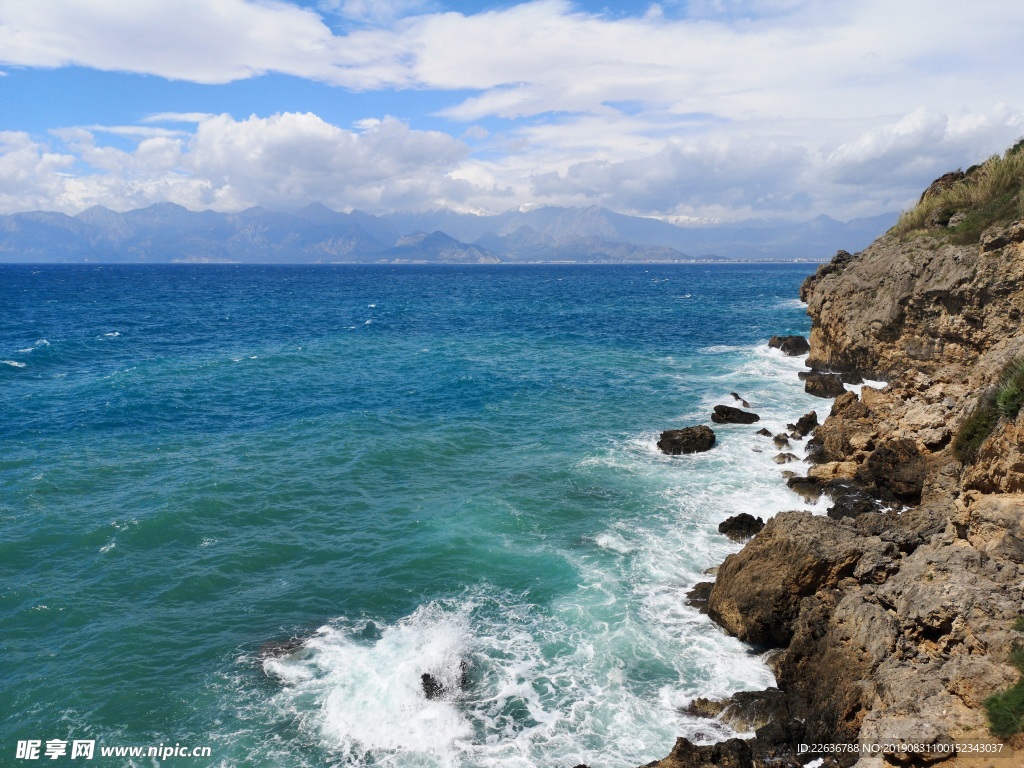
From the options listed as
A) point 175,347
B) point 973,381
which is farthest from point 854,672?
point 175,347

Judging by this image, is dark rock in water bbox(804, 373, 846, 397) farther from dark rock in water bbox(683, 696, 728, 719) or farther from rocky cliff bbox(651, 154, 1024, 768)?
dark rock in water bbox(683, 696, 728, 719)

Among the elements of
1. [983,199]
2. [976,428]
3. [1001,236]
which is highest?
[983,199]

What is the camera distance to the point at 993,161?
37969 millimetres

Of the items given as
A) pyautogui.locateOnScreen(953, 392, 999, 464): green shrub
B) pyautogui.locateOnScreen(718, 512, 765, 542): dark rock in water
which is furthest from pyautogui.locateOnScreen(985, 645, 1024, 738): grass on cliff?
pyautogui.locateOnScreen(718, 512, 765, 542): dark rock in water

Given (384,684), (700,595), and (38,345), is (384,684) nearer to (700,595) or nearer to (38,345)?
(700,595)

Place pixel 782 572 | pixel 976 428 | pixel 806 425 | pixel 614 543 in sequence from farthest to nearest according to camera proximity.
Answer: pixel 806 425 → pixel 614 543 → pixel 976 428 → pixel 782 572

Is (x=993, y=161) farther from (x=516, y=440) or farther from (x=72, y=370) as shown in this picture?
(x=72, y=370)

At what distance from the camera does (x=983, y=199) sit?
3694 cm

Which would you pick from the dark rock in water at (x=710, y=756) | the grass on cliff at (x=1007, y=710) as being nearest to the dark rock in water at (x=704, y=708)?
the dark rock in water at (x=710, y=756)

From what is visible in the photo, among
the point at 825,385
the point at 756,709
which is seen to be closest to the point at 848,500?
the point at 756,709

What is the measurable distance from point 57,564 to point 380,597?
42.1ft

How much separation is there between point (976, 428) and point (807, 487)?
29.1ft

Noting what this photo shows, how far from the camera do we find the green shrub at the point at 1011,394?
16.0 m

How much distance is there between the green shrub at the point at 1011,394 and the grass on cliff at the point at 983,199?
66.1ft
